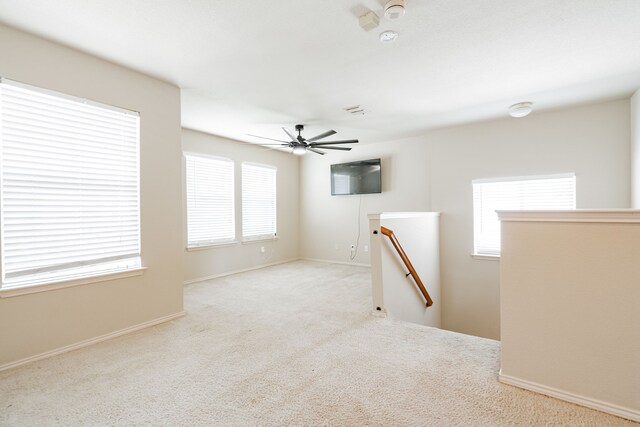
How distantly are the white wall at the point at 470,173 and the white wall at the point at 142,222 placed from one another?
13.0 feet

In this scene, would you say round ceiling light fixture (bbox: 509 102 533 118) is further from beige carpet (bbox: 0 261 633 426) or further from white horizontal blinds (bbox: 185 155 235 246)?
white horizontal blinds (bbox: 185 155 235 246)

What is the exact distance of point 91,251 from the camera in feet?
8.93

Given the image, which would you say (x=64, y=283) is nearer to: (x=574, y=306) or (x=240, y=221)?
(x=240, y=221)

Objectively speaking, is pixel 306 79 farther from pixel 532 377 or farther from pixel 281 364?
pixel 532 377

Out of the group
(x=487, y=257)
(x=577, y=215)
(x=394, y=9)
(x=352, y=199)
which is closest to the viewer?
(x=577, y=215)

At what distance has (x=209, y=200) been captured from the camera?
5.32 m

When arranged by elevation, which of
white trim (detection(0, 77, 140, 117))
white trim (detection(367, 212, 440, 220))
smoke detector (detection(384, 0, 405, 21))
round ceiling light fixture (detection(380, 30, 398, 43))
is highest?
round ceiling light fixture (detection(380, 30, 398, 43))

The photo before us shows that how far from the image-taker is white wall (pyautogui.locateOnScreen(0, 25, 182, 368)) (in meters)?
2.32

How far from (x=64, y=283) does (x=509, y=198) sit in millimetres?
5696

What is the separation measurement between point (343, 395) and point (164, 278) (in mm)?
2369

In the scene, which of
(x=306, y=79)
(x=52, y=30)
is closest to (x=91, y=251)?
(x=52, y=30)

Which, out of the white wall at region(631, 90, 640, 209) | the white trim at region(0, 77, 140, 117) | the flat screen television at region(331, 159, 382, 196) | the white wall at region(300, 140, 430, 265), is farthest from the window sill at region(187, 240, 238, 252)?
the white wall at region(631, 90, 640, 209)

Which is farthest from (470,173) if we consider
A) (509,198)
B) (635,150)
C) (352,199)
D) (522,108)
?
(352,199)

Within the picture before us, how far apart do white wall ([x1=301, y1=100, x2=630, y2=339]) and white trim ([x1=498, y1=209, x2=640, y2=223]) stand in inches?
120
